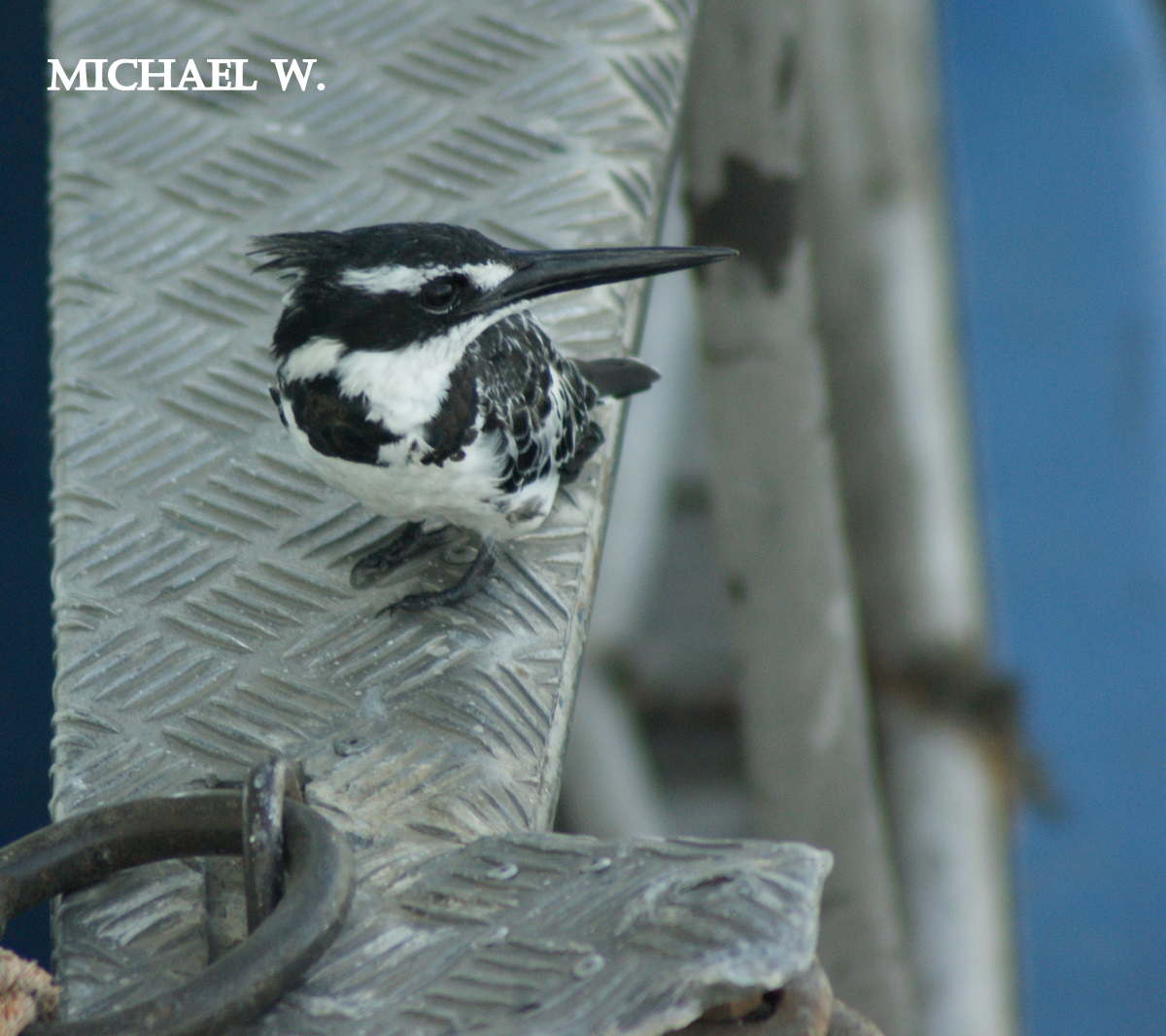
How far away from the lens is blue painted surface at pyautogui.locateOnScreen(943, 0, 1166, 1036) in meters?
2.35

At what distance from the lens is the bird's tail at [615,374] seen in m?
1.48

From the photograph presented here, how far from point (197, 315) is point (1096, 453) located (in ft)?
5.38

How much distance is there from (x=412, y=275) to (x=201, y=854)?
52cm

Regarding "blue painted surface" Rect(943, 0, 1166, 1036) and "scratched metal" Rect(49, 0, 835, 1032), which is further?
"blue painted surface" Rect(943, 0, 1166, 1036)

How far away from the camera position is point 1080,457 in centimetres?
239

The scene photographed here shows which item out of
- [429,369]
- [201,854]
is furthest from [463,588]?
[201,854]

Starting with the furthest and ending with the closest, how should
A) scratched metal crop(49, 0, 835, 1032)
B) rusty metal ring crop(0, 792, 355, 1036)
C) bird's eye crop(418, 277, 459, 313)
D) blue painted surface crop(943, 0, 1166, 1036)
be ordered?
1. blue painted surface crop(943, 0, 1166, 1036)
2. bird's eye crop(418, 277, 459, 313)
3. scratched metal crop(49, 0, 835, 1032)
4. rusty metal ring crop(0, 792, 355, 1036)

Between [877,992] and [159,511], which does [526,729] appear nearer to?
[159,511]

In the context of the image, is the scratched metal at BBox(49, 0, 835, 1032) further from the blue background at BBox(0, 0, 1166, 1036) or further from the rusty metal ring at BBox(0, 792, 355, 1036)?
the blue background at BBox(0, 0, 1166, 1036)

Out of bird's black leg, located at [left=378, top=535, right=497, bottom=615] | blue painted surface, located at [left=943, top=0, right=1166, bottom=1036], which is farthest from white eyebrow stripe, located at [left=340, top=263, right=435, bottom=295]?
blue painted surface, located at [left=943, top=0, right=1166, bottom=1036]

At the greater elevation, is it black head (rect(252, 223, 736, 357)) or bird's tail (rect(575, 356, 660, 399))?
black head (rect(252, 223, 736, 357))

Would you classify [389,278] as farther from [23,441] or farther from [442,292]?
[23,441]

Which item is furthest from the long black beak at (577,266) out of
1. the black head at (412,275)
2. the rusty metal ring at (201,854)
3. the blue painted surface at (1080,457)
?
the blue painted surface at (1080,457)

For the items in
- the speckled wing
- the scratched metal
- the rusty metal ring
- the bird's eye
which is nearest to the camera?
the rusty metal ring
